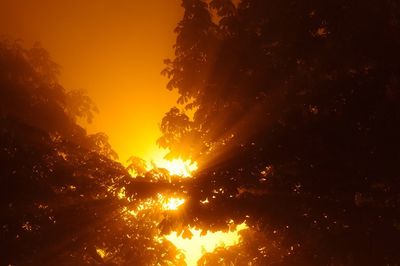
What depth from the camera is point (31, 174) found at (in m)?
10.8

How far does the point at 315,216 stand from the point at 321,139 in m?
1.56

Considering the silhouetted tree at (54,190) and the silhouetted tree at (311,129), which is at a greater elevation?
the silhouetted tree at (54,190)

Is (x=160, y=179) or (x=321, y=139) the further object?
(x=160, y=179)

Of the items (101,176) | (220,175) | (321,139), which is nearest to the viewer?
(321,139)

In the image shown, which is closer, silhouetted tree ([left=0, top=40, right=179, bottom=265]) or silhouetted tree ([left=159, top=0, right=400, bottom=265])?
silhouetted tree ([left=159, top=0, right=400, bottom=265])

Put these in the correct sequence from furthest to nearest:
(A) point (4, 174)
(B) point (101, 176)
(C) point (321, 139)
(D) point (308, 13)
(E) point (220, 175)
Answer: (B) point (101, 176) < (A) point (4, 174) < (D) point (308, 13) < (E) point (220, 175) < (C) point (321, 139)

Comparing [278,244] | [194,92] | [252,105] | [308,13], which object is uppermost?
[194,92]

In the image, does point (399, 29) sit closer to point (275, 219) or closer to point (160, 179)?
point (275, 219)

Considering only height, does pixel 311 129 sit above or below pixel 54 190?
below

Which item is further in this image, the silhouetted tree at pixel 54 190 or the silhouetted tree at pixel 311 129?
the silhouetted tree at pixel 54 190

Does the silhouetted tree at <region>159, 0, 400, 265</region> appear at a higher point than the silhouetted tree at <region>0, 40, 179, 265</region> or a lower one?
lower

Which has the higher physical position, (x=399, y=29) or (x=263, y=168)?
(x=399, y=29)

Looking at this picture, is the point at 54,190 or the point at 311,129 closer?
the point at 311,129

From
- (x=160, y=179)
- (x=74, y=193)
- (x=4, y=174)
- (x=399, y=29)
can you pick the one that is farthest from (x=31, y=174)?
(x=399, y=29)
